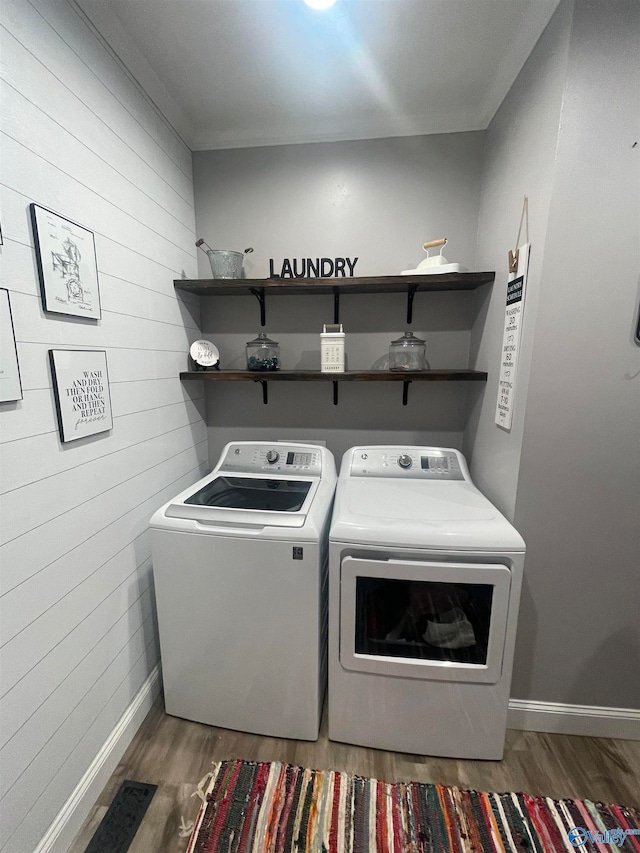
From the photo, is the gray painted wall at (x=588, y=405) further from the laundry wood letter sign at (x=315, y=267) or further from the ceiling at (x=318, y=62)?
the laundry wood letter sign at (x=315, y=267)

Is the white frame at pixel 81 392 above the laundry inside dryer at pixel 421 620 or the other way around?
above

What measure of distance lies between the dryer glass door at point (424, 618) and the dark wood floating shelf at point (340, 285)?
118 cm

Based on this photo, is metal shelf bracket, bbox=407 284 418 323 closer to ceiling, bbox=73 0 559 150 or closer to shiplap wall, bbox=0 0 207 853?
ceiling, bbox=73 0 559 150

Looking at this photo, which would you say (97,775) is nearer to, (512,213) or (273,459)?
(273,459)

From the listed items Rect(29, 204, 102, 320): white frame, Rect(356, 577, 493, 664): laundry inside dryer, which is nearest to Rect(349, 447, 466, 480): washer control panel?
Rect(356, 577, 493, 664): laundry inside dryer

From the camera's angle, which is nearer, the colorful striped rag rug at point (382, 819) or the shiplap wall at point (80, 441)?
the shiplap wall at point (80, 441)

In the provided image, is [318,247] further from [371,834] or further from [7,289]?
[371,834]

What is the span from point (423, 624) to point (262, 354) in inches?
56.1

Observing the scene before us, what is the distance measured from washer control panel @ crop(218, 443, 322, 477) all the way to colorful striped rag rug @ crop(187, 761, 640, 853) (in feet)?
3.73

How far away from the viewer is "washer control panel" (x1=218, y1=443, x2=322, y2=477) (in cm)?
173

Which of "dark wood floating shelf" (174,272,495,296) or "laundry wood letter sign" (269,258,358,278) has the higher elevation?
A: "laundry wood letter sign" (269,258,358,278)

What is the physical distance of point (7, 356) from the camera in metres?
0.86

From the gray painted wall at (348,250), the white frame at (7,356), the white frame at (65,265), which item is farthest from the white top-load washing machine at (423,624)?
the white frame at (65,265)

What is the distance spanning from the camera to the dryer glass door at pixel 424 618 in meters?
1.17
